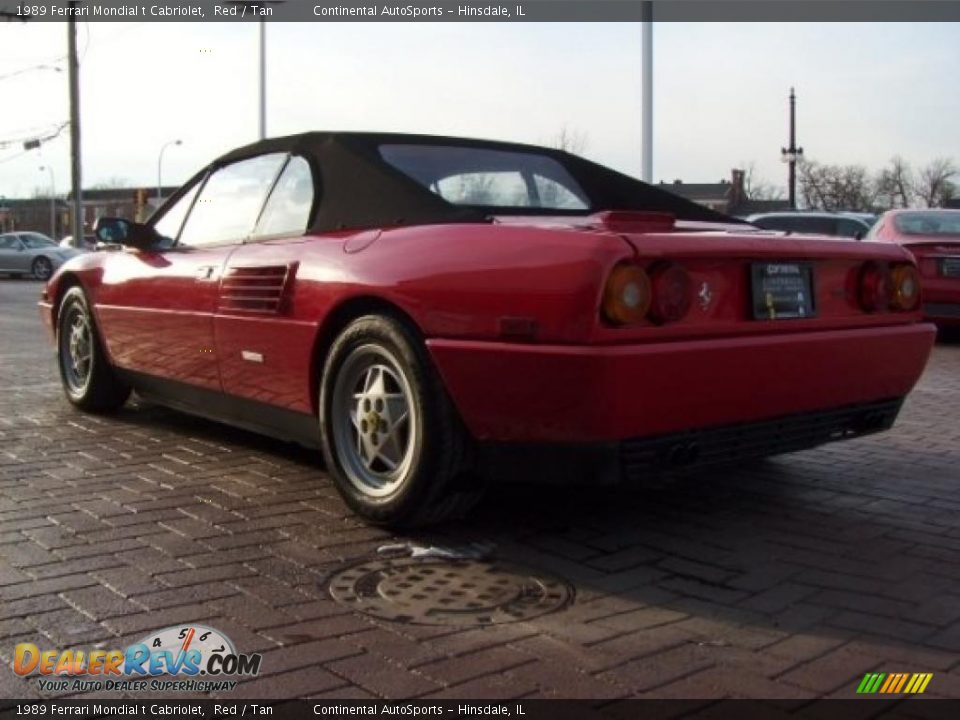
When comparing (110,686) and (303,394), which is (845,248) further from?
(110,686)

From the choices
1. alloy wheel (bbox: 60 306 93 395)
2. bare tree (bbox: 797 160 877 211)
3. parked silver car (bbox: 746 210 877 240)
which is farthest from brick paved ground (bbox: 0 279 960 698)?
bare tree (bbox: 797 160 877 211)

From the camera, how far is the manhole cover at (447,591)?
2893 mm

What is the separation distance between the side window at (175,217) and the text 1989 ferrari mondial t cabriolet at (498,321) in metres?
0.33

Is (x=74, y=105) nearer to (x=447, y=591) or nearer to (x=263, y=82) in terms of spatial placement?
(x=263, y=82)

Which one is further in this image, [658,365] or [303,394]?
[303,394]

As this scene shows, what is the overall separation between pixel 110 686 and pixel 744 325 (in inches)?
84.8

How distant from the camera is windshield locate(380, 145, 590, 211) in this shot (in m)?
4.24

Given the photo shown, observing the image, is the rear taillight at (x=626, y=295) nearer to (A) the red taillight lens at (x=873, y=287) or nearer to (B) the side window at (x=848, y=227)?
(A) the red taillight lens at (x=873, y=287)

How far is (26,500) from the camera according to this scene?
4062 millimetres

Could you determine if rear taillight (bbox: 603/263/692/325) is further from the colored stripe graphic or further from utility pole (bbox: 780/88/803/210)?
utility pole (bbox: 780/88/803/210)

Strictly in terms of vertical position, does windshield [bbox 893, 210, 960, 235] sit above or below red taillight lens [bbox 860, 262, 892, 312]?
above

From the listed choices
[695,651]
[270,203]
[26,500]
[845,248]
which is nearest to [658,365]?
[695,651]

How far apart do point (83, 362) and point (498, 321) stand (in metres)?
3.68

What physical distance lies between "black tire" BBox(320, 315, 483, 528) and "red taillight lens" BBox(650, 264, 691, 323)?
0.76 m
